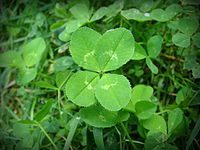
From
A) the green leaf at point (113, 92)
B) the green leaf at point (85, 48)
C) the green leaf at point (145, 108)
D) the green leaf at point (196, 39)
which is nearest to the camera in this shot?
the green leaf at point (113, 92)

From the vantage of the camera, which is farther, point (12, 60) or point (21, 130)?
point (12, 60)

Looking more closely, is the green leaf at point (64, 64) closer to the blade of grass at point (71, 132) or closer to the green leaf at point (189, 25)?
the blade of grass at point (71, 132)

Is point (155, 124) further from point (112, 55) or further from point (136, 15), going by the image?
point (136, 15)

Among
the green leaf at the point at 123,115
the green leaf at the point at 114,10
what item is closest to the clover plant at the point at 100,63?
the green leaf at the point at 123,115

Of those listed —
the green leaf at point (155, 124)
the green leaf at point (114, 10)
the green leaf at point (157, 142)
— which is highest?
the green leaf at point (114, 10)

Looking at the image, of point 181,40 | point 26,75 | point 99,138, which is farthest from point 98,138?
point 181,40

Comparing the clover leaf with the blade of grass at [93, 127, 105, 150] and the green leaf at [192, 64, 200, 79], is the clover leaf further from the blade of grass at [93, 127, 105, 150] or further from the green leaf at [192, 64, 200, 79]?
the green leaf at [192, 64, 200, 79]

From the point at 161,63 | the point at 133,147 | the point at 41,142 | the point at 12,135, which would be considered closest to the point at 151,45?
the point at 161,63
